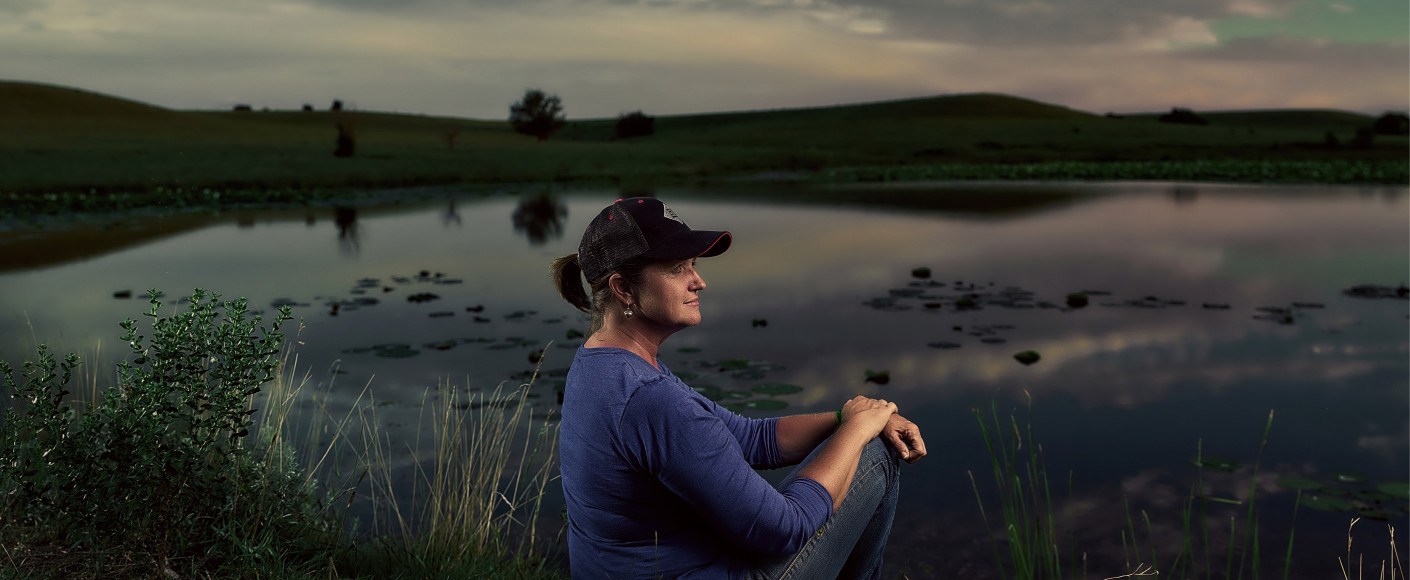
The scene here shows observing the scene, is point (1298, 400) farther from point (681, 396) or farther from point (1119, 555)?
point (681, 396)

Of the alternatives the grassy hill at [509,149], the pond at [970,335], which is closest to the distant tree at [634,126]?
the grassy hill at [509,149]

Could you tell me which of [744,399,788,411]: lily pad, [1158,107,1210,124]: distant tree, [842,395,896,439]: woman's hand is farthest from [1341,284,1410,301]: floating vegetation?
[1158,107,1210,124]: distant tree

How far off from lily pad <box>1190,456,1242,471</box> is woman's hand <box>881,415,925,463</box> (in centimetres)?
361

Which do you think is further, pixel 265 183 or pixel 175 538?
pixel 265 183

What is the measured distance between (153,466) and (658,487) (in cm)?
224

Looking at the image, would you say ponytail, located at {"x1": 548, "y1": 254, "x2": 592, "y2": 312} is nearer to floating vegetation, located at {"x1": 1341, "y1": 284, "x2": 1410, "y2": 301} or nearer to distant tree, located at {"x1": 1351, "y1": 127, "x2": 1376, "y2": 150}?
floating vegetation, located at {"x1": 1341, "y1": 284, "x2": 1410, "y2": 301}

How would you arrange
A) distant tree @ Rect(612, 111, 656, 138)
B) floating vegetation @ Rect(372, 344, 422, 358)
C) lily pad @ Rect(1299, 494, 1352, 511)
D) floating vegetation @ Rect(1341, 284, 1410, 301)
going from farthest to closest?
distant tree @ Rect(612, 111, 656, 138) < floating vegetation @ Rect(1341, 284, 1410, 301) < floating vegetation @ Rect(372, 344, 422, 358) < lily pad @ Rect(1299, 494, 1352, 511)

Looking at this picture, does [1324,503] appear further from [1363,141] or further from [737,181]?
[1363,141]

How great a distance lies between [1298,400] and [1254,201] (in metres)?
24.0

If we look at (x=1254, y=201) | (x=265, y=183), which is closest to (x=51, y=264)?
(x=265, y=183)

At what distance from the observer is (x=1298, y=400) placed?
7352 mm

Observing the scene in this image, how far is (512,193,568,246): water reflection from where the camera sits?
63.2 feet

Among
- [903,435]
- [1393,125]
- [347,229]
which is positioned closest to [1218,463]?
[903,435]

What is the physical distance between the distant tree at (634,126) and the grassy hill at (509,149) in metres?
1.41
